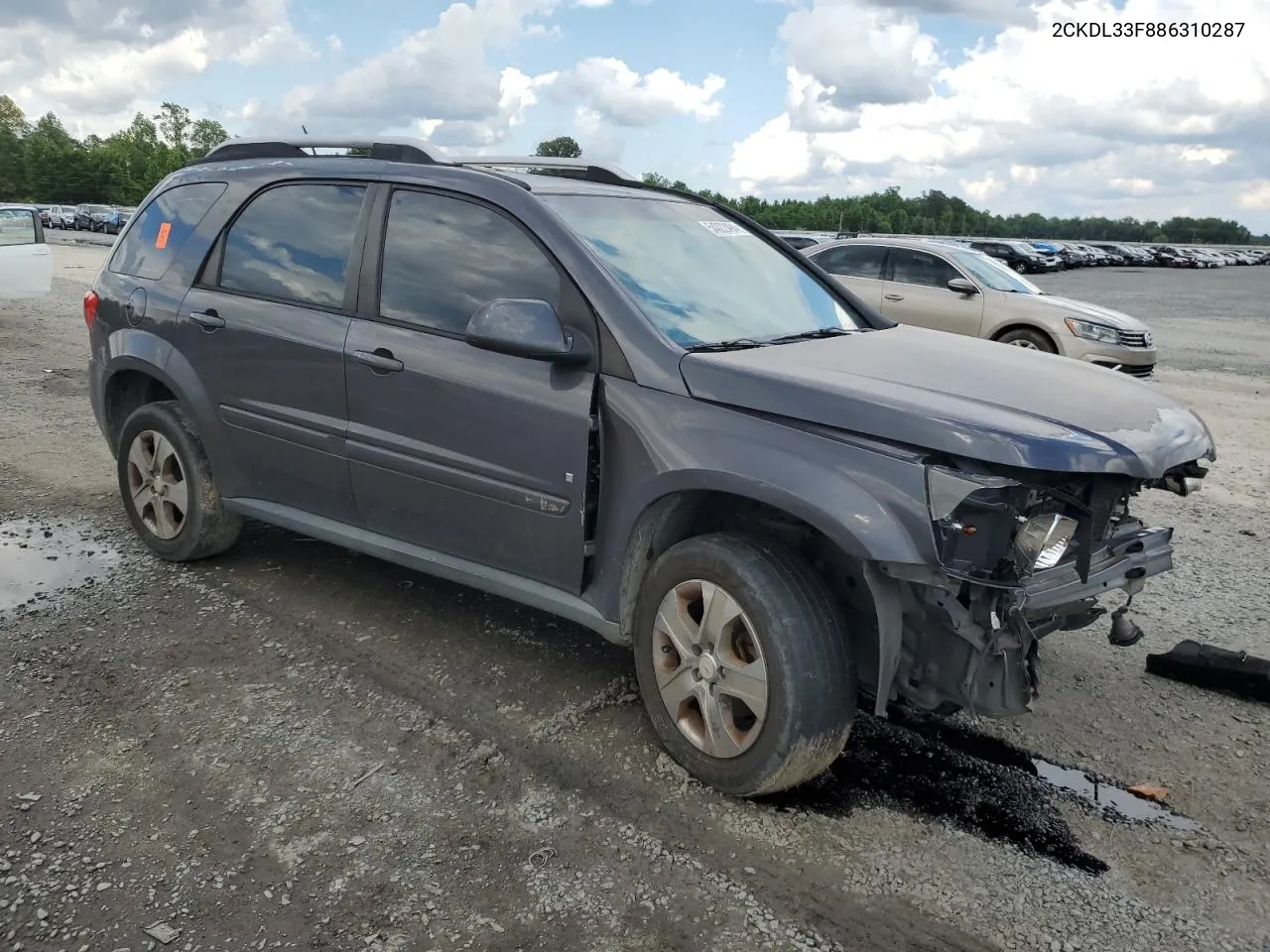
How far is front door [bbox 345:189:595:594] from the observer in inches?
134

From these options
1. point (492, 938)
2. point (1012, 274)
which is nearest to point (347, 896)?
point (492, 938)

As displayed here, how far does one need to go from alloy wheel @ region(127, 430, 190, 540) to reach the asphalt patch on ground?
318cm

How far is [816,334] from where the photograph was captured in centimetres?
382

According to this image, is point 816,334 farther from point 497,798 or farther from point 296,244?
point 296,244

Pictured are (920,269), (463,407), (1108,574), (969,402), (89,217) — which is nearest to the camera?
(969,402)

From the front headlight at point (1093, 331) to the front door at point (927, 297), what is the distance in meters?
0.95

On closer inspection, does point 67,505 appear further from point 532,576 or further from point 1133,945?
point 1133,945

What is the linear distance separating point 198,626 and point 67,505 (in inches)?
84.8

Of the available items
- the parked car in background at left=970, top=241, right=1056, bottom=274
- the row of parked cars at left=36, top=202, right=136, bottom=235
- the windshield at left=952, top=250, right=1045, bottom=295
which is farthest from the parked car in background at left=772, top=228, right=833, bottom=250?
the row of parked cars at left=36, top=202, right=136, bottom=235

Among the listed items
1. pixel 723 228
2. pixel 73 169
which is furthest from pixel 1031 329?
pixel 73 169

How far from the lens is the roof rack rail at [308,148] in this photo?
4.06 m

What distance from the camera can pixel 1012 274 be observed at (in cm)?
1209

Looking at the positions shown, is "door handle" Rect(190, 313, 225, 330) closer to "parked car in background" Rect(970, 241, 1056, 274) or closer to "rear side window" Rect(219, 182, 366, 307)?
"rear side window" Rect(219, 182, 366, 307)

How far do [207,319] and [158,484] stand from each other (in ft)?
3.00
